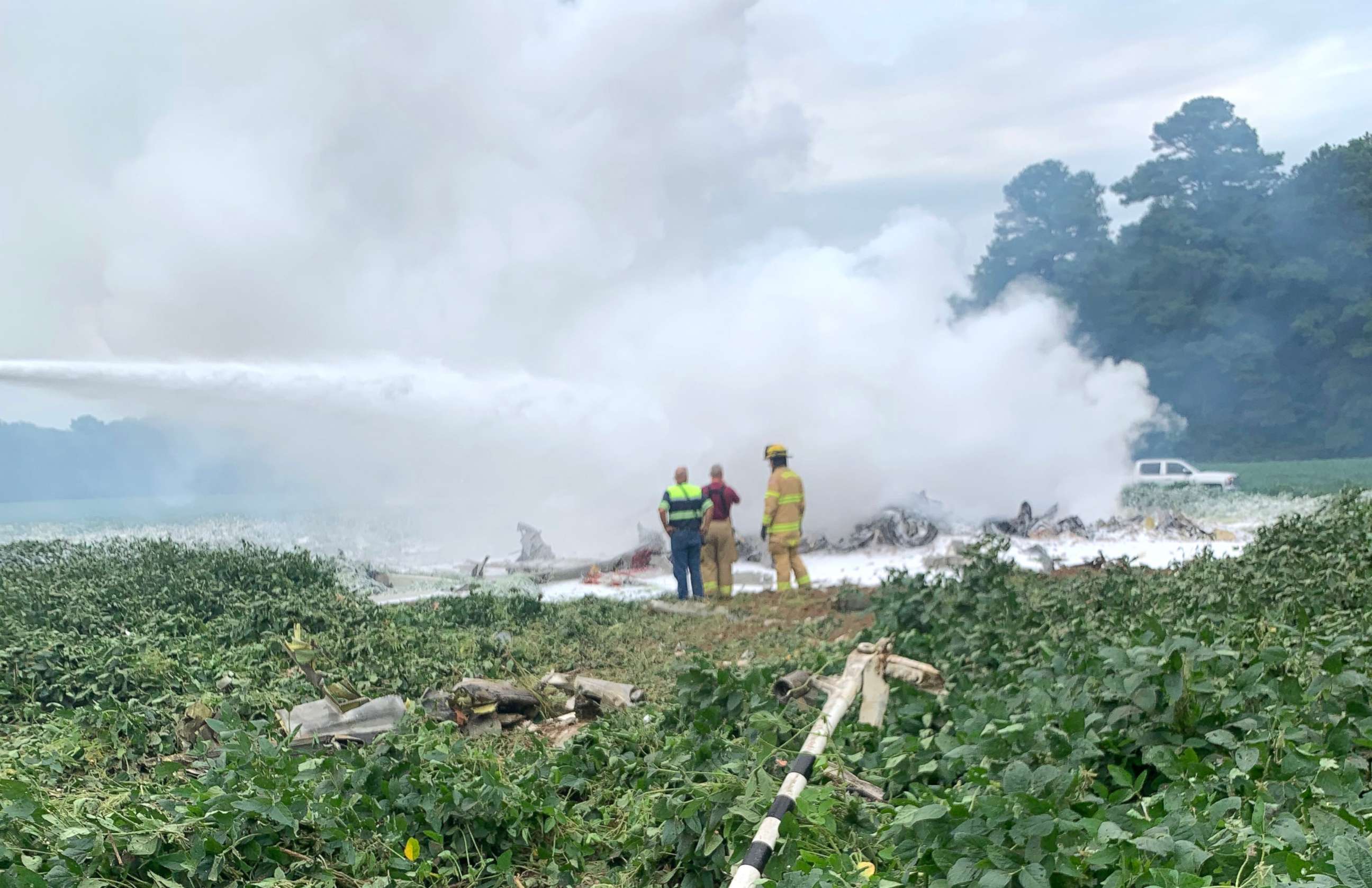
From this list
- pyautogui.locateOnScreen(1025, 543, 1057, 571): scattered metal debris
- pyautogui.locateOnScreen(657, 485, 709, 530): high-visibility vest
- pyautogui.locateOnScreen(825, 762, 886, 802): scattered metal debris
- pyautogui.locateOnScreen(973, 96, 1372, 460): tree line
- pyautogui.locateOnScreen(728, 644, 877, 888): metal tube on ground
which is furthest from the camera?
pyautogui.locateOnScreen(973, 96, 1372, 460): tree line

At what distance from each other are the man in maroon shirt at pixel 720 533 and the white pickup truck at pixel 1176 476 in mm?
12576

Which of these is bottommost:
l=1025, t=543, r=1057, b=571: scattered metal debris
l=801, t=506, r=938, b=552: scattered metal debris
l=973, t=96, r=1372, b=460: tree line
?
l=1025, t=543, r=1057, b=571: scattered metal debris

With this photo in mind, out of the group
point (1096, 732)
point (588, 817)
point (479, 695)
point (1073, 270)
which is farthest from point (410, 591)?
point (1073, 270)

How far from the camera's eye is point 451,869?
4.45 meters

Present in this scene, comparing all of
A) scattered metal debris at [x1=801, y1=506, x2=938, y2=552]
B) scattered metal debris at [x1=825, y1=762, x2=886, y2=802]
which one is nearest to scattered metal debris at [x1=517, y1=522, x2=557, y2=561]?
scattered metal debris at [x1=801, y1=506, x2=938, y2=552]

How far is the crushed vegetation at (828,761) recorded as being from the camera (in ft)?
11.3

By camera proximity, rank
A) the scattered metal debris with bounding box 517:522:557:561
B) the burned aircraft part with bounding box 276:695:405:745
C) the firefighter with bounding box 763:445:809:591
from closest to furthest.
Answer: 1. the burned aircraft part with bounding box 276:695:405:745
2. the firefighter with bounding box 763:445:809:591
3. the scattered metal debris with bounding box 517:522:557:561

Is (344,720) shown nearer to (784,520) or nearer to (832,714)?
(832,714)

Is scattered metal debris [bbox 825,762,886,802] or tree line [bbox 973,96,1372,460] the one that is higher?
tree line [bbox 973,96,1372,460]

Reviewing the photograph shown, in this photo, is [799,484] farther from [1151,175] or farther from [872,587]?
[1151,175]

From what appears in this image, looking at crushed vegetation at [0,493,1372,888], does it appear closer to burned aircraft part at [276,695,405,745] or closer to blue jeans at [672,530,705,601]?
burned aircraft part at [276,695,405,745]

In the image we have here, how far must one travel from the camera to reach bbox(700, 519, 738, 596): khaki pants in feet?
46.3

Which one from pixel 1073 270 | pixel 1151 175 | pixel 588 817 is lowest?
pixel 588 817

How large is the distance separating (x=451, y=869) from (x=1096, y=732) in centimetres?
268
